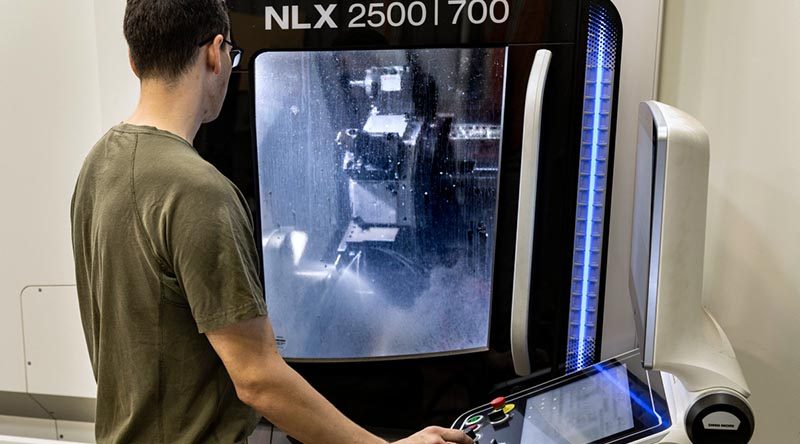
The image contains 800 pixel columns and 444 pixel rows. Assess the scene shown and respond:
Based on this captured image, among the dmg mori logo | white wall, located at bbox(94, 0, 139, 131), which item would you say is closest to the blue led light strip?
the dmg mori logo

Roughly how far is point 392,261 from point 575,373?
0.58 m

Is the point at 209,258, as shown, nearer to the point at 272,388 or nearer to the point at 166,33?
the point at 272,388

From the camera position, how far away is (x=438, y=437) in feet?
4.63

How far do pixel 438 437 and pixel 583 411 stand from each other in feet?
1.01

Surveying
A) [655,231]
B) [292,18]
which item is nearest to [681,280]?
[655,231]

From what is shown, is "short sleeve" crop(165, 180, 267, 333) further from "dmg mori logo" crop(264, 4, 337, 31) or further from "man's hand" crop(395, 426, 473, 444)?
"dmg mori logo" crop(264, 4, 337, 31)

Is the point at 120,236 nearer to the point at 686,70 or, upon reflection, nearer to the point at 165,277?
the point at 165,277

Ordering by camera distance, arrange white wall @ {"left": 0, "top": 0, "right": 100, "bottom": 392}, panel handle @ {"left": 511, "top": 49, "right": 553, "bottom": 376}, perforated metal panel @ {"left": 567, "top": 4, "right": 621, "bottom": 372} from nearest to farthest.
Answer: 1. panel handle @ {"left": 511, "top": 49, "right": 553, "bottom": 376}
2. perforated metal panel @ {"left": 567, "top": 4, "right": 621, "bottom": 372}
3. white wall @ {"left": 0, "top": 0, "right": 100, "bottom": 392}

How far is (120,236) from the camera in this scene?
123 cm

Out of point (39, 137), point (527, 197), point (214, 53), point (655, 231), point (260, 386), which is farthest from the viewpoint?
point (39, 137)

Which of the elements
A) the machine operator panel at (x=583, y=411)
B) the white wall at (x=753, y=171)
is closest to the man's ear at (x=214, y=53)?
the machine operator panel at (x=583, y=411)

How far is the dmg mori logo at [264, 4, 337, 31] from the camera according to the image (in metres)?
1.77

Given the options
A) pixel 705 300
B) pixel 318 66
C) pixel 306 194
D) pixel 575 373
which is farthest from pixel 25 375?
pixel 705 300

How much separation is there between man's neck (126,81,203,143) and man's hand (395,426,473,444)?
2.39ft
